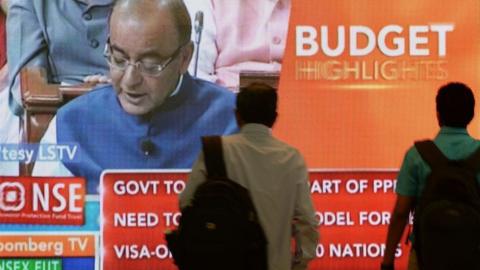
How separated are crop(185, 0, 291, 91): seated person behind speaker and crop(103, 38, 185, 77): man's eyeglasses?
154 millimetres

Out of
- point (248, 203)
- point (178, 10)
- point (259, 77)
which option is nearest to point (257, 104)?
point (248, 203)

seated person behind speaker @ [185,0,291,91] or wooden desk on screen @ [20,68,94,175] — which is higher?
seated person behind speaker @ [185,0,291,91]

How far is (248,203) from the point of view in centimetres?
323

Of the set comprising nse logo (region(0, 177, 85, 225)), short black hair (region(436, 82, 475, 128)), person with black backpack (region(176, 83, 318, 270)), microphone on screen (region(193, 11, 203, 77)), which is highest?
microphone on screen (region(193, 11, 203, 77))

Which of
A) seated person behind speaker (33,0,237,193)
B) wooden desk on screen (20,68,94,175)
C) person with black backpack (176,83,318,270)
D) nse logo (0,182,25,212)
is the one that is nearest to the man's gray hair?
seated person behind speaker (33,0,237,193)

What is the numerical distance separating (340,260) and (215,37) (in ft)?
4.64

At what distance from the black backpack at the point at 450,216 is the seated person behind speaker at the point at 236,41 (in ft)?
6.21

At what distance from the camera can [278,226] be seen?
11.0 feet

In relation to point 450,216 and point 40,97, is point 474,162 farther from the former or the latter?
point 40,97

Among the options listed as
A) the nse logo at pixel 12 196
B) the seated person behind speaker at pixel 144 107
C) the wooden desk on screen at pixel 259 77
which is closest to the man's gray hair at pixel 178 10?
the seated person behind speaker at pixel 144 107

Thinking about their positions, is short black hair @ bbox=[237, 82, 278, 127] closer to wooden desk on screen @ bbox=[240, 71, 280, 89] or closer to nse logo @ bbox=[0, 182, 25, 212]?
wooden desk on screen @ bbox=[240, 71, 280, 89]

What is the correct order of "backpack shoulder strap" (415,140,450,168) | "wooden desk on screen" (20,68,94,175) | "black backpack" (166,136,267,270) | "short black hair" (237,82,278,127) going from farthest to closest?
"wooden desk on screen" (20,68,94,175) < "backpack shoulder strap" (415,140,450,168) < "short black hair" (237,82,278,127) < "black backpack" (166,136,267,270)

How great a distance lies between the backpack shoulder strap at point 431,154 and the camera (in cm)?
348

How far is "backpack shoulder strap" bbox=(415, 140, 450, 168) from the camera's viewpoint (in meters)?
3.48
